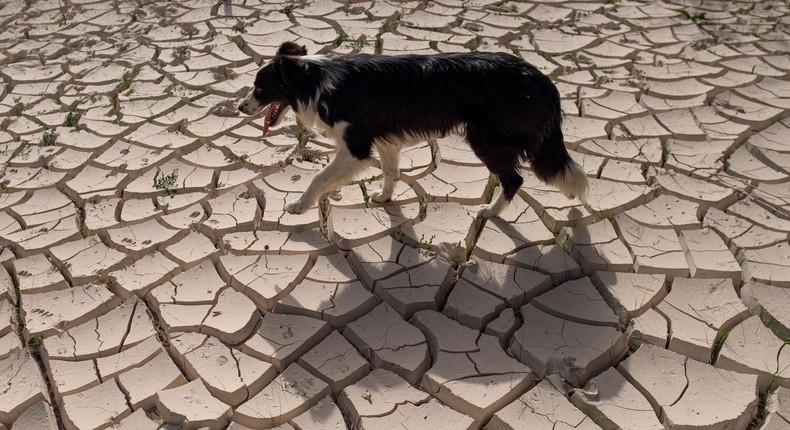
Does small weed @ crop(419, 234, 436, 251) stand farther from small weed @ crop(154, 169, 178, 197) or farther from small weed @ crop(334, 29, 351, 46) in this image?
small weed @ crop(334, 29, 351, 46)

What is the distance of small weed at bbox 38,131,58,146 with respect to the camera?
4.62 meters

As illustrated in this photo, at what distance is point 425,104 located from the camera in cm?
344

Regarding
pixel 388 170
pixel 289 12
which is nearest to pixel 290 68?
pixel 388 170

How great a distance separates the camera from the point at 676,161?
4289mm

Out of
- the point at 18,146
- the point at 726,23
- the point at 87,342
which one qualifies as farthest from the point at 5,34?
the point at 726,23

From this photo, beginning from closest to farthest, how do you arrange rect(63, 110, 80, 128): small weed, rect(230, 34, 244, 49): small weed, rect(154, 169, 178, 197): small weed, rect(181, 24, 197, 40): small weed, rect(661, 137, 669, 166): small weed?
rect(154, 169, 178, 197): small weed
rect(661, 137, 669, 166): small weed
rect(63, 110, 80, 128): small weed
rect(230, 34, 244, 49): small weed
rect(181, 24, 197, 40): small weed

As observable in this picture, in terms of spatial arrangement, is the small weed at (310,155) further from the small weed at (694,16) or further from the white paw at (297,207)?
the small weed at (694,16)

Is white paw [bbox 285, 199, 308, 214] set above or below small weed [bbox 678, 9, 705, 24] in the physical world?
below

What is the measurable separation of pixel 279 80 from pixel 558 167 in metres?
1.50

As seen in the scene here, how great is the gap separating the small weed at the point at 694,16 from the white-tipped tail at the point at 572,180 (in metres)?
3.48

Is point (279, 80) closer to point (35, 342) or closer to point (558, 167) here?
point (558, 167)

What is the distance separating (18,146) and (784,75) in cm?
564

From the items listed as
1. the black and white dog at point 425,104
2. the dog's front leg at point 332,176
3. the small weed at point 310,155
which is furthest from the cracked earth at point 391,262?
the black and white dog at point 425,104

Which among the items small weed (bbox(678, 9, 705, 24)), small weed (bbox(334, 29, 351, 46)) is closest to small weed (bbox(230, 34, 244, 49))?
small weed (bbox(334, 29, 351, 46))
